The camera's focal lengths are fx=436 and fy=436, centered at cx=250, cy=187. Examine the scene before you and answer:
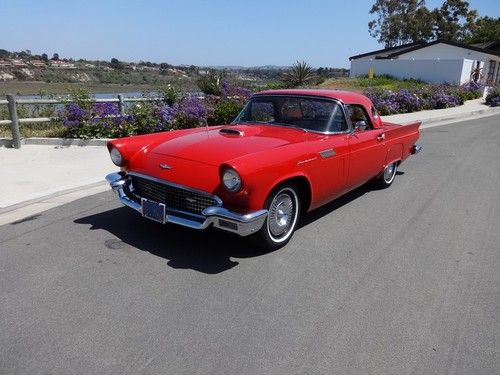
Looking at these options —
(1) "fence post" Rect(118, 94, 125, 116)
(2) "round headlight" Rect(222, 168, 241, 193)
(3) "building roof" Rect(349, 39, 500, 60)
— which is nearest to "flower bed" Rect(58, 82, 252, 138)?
(1) "fence post" Rect(118, 94, 125, 116)

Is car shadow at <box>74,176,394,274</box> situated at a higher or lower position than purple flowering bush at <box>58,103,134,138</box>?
lower

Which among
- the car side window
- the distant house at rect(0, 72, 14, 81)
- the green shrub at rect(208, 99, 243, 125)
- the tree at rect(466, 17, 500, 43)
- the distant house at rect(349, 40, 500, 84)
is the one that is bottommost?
the green shrub at rect(208, 99, 243, 125)

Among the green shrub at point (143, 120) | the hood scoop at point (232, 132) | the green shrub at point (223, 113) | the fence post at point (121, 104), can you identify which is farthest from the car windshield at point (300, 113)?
the green shrub at point (223, 113)

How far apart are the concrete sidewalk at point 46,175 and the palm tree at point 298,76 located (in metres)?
11.2

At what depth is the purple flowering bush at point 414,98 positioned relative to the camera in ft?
56.1

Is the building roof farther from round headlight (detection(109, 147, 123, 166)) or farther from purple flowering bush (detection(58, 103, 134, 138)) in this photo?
round headlight (detection(109, 147, 123, 166))

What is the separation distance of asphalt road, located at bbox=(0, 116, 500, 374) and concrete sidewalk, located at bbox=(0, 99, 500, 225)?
439mm

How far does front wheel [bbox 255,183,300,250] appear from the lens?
3934 mm

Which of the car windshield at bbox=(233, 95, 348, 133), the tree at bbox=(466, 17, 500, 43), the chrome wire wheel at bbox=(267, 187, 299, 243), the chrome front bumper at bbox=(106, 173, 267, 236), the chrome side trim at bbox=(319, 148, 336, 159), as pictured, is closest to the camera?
the chrome front bumper at bbox=(106, 173, 267, 236)

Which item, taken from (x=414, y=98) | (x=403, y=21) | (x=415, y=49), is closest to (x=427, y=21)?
(x=403, y=21)

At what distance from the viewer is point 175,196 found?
13.1 ft

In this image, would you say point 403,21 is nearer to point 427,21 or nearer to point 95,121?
point 427,21

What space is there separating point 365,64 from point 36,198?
3573 cm

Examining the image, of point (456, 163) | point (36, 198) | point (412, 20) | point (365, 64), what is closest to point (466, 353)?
point (36, 198)
